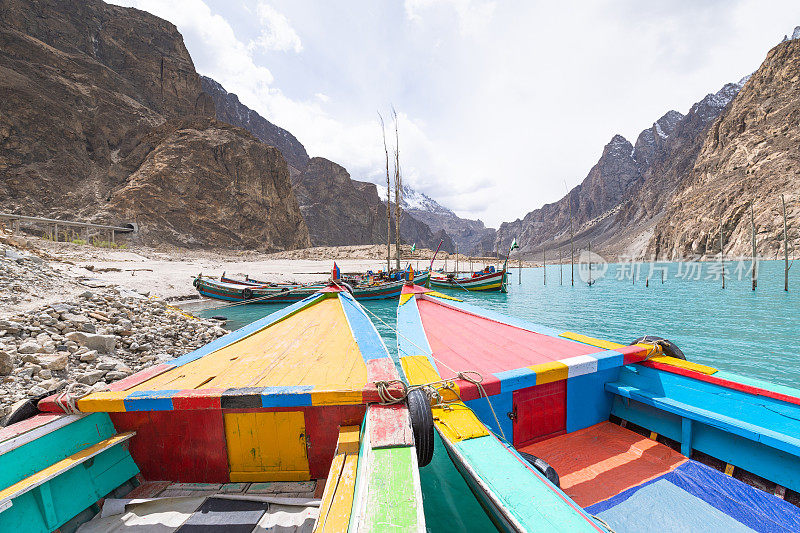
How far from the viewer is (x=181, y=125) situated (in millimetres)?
48531

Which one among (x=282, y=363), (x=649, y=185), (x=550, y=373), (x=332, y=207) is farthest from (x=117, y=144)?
(x=649, y=185)

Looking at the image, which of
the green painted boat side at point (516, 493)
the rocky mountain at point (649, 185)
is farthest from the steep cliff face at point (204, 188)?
the rocky mountain at point (649, 185)

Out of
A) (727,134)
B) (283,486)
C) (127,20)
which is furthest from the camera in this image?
(727,134)

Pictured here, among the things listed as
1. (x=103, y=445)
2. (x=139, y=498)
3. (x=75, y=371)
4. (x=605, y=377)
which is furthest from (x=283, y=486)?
(x=75, y=371)

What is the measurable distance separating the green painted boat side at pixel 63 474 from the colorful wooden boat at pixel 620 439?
7.06ft

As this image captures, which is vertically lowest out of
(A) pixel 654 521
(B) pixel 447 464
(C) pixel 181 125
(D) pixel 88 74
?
(B) pixel 447 464

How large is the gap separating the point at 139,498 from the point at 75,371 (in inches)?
136

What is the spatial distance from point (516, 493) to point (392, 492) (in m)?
0.53

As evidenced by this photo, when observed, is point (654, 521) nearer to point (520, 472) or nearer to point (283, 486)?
point (520, 472)

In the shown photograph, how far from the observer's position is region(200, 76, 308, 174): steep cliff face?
111250 millimetres

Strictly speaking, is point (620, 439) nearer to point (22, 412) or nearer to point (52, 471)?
point (52, 471)

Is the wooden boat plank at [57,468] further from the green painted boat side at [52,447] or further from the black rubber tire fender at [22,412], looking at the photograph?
the black rubber tire fender at [22,412]

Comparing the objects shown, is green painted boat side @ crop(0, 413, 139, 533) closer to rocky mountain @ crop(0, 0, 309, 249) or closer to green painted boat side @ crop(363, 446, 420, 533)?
green painted boat side @ crop(363, 446, 420, 533)

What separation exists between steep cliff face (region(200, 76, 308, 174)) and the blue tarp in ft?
389
